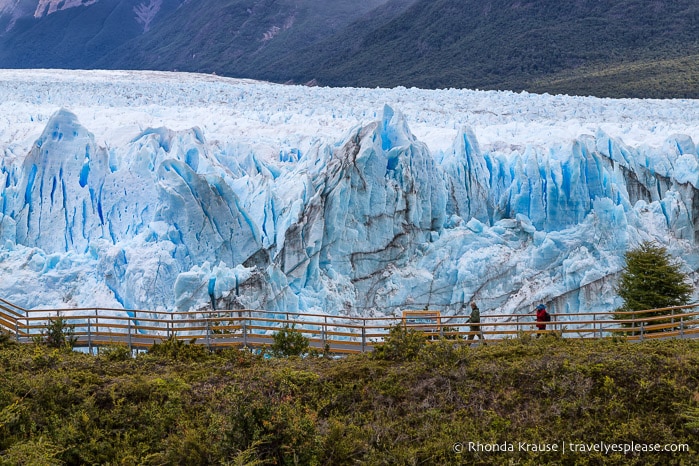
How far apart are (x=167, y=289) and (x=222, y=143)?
18.1ft

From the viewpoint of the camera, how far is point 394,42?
284 feet

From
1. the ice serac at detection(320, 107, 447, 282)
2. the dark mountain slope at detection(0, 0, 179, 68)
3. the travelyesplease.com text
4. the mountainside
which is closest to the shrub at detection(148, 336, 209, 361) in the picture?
the travelyesplease.com text

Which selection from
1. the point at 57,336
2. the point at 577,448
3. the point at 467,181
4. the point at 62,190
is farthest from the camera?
the point at 467,181

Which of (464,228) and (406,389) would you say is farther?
(464,228)

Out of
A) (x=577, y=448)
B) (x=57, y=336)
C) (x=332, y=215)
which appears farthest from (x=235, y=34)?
(x=577, y=448)

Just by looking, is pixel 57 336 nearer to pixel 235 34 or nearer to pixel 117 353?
pixel 117 353

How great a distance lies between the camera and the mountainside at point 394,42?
201 ft

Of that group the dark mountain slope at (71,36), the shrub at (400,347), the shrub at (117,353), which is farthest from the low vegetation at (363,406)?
the dark mountain slope at (71,36)

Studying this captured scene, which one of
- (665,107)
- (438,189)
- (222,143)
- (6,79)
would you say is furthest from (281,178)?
(6,79)

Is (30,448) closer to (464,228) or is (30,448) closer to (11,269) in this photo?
(11,269)

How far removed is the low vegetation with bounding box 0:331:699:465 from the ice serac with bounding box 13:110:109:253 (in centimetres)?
671

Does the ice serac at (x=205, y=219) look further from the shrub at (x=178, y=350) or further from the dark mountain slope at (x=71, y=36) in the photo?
the dark mountain slope at (x=71, y=36)

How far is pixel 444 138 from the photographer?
795 inches

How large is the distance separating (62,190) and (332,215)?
6515 millimetres
